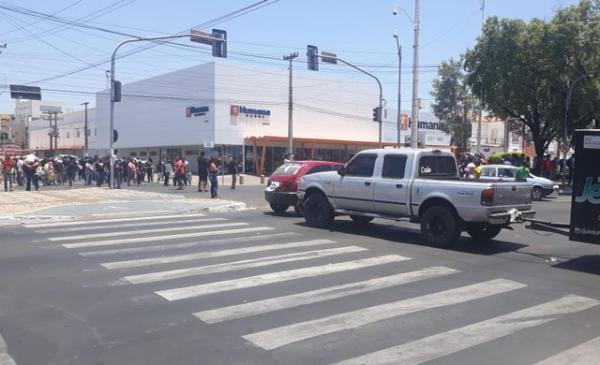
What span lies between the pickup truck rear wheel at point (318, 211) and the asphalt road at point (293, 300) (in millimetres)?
1334

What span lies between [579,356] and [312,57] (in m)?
23.9

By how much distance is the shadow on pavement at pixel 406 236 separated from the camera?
11.0 metres

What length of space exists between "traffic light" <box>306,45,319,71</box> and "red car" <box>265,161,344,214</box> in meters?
12.0

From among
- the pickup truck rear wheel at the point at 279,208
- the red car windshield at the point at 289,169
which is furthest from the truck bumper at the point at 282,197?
the red car windshield at the point at 289,169

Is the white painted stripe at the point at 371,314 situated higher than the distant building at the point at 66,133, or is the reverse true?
the distant building at the point at 66,133

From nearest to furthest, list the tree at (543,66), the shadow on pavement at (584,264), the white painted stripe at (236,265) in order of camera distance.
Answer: the white painted stripe at (236,265) → the shadow on pavement at (584,264) → the tree at (543,66)

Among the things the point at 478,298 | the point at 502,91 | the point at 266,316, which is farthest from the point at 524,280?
the point at 502,91

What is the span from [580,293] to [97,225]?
10.7 meters

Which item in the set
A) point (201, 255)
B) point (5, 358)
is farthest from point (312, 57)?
point (5, 358)

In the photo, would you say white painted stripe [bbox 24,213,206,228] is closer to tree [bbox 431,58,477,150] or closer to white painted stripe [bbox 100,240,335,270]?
white painted stripe [bbox 100,240,335,270]

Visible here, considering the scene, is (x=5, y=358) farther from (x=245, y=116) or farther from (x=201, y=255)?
(x=245, y=116)

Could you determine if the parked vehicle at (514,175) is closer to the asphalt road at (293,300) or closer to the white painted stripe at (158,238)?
the asphalt road at (293,300)

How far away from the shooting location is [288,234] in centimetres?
1244

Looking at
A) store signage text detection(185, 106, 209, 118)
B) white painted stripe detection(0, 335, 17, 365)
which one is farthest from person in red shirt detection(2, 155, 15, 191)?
white painted stripe detection(0, 335, 17, 365)
